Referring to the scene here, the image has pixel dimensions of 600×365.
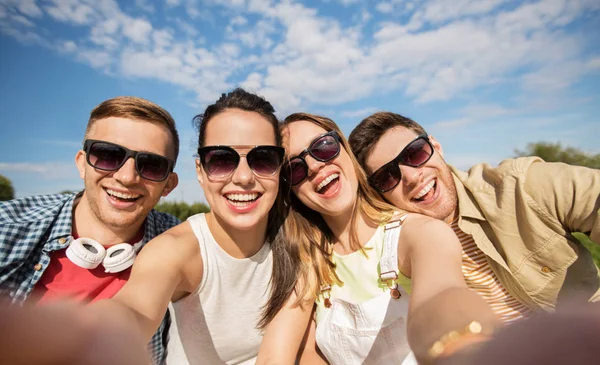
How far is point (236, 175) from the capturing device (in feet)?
7.46

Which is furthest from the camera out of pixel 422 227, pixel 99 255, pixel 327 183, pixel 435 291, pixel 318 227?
pixel 318 227

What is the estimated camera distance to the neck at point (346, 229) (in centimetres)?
249

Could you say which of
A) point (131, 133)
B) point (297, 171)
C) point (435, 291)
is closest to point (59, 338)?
point (435, 291)

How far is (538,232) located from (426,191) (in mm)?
757

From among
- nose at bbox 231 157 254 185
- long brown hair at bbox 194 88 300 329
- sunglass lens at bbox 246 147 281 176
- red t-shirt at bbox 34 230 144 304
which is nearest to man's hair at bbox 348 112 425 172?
long brown hair at bbox 194 88 300 329

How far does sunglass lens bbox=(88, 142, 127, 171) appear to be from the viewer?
8.26 feet

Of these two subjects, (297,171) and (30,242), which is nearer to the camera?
(30,242)

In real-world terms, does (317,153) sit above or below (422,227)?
above

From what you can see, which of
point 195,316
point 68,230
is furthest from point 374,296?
point 68,230

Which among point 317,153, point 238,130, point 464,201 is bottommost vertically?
point 464,201

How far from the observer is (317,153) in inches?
97.8

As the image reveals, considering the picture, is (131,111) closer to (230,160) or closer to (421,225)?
(230,160)

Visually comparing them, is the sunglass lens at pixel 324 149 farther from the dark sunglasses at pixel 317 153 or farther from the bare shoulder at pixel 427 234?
the bare shoulder at pixel 427 234

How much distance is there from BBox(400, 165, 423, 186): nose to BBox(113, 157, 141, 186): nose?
6.60ft
